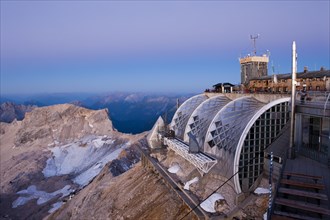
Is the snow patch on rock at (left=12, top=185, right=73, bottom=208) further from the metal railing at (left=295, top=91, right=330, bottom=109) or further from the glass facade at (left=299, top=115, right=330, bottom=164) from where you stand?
the metal railing at (left=295, top=91, right=330, bottom=109)

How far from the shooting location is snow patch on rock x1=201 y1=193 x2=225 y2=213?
692 inches

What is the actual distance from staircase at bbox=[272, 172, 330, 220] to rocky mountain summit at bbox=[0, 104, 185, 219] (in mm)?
10945

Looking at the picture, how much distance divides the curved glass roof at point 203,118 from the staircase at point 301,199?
1395cm

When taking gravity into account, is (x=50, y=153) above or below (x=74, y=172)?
above

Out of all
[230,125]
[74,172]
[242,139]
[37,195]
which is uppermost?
[230,125]

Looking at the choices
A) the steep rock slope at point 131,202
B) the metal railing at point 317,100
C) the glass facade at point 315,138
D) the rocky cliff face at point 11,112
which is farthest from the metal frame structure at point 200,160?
the rocky cliff face at point 11,112

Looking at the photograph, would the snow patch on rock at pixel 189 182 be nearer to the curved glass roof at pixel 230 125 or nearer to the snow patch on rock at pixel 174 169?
the curved glass roof at pixel 230 125

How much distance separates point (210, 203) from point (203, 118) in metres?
9.66

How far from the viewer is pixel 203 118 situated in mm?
26266

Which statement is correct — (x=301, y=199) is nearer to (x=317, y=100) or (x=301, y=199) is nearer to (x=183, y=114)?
(x=317, y=100)

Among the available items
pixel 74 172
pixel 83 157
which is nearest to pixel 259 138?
pixel 74 172

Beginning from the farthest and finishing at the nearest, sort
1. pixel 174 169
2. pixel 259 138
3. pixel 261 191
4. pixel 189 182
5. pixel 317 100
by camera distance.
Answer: pixel 174 169, pixel 189 182, pixel 259 138, pixel 261 191, pixel 317 100

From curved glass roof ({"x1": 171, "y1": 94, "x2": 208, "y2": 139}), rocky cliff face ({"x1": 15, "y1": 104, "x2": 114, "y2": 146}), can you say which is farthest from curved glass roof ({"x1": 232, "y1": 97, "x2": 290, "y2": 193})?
rocky cliff face ({"x1": 15, "y1": 104, "x2": 114, "y2": 146})

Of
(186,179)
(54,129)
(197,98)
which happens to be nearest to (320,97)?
(186,179)
